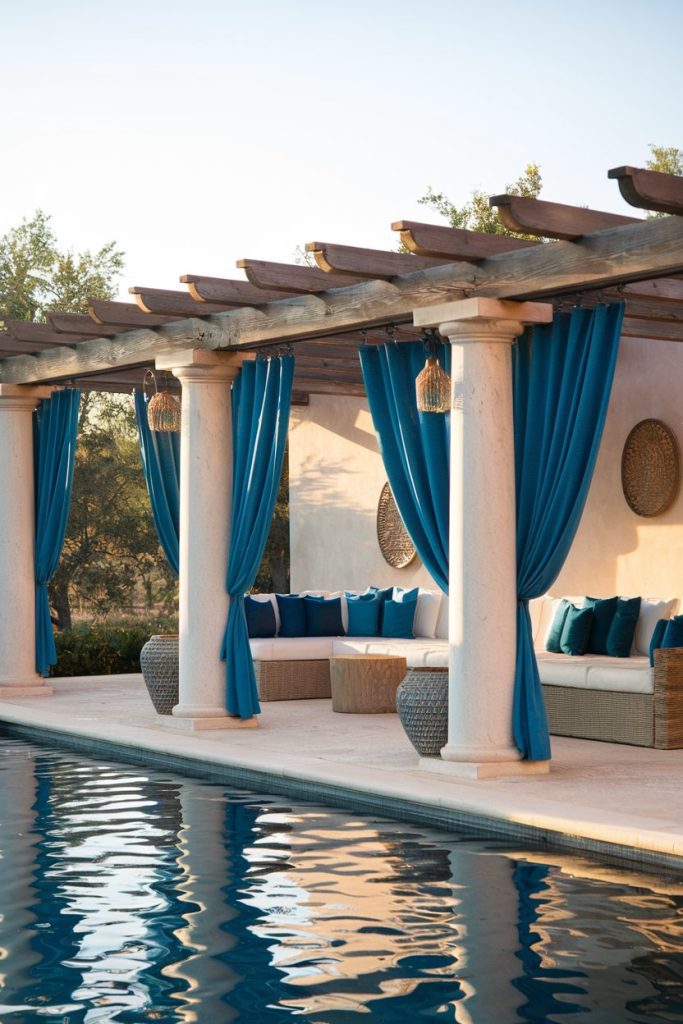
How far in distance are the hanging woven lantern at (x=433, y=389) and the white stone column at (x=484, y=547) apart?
9 centimetres

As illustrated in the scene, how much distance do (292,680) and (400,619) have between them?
108 cm

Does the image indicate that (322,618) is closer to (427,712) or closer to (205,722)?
(205,722)

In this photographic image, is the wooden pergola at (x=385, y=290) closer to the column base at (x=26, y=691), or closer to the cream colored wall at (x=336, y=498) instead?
the cream colored wall at (x=336, y=498)

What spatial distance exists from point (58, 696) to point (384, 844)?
6.51m

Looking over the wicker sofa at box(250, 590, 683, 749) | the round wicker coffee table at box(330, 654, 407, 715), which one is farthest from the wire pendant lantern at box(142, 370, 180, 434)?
the wicker sofa at box(250, 590, 683, 749)

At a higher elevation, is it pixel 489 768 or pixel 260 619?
pixel 260 619

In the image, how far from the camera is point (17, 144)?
27.1 meters

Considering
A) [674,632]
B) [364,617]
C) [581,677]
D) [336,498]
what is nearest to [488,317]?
[674,632]

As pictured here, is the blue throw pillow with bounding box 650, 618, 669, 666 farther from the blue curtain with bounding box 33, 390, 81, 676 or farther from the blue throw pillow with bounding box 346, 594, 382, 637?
the blue curtain with bounding box 33, 390, 81, 676

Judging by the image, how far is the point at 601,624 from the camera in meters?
10.5

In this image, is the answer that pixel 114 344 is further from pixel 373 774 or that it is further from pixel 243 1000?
pixel 243 1000

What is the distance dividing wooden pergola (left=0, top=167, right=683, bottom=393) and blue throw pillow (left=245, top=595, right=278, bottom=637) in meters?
2.04

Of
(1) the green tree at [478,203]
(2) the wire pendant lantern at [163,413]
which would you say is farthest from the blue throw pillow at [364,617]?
(1) the green tree at [478,203]

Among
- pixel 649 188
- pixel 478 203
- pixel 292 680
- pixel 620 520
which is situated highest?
pixel 478 203
